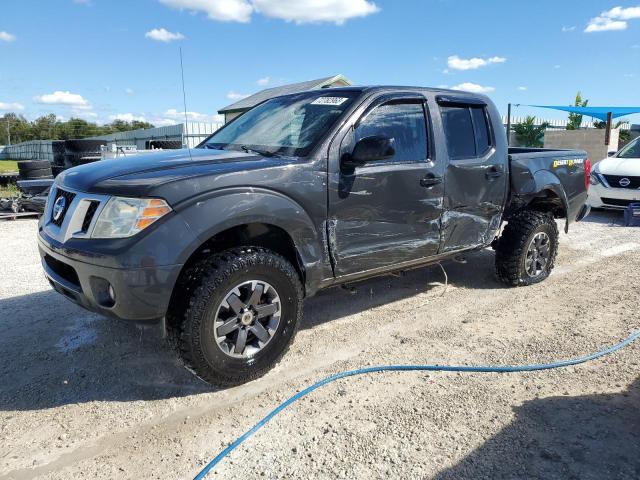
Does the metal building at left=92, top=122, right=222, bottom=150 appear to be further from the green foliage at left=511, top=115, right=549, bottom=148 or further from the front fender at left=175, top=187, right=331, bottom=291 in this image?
the front fender at left=175, top=187, right=331, bottom=291

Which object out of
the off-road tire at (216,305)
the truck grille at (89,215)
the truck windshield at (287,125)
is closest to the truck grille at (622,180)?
the truck windshield at (287,125)

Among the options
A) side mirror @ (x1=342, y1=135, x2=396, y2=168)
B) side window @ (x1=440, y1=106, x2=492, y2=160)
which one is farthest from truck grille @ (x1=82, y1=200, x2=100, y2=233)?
side window @ (x1=440, y1=106, x2=492, y2=160)

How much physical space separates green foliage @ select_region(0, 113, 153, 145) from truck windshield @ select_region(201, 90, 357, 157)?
162 ft

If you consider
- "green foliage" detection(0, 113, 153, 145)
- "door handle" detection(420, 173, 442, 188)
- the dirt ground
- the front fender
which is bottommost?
the dirt ground

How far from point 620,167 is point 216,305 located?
9.24 metres

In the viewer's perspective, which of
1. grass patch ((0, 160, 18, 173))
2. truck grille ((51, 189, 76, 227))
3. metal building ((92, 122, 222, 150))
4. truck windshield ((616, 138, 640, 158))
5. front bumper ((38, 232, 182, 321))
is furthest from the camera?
grass patch ((0, 160, 18, 173))

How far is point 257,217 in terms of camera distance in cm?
305

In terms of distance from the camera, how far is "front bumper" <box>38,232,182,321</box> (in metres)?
2.71

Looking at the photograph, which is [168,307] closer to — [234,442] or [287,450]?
[234,442]

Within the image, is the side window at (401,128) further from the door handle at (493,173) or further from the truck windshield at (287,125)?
the door handle at (493,173)

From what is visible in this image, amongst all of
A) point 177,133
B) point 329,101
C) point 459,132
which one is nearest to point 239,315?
point 329,101

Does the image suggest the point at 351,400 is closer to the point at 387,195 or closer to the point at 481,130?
the point at 387,195

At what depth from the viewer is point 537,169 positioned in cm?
504

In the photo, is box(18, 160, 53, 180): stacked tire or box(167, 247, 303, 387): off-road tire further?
box(18, 160, 53, 180): stacked tire
